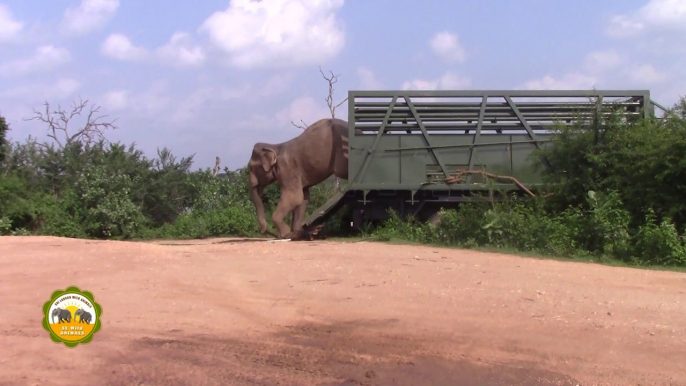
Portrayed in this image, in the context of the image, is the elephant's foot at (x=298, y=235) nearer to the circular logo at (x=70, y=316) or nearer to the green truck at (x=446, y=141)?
the green truck at (x=446, y=141)

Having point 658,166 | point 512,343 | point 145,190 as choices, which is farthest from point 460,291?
point 145,190

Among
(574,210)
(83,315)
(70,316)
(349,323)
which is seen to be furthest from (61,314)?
(574,210)

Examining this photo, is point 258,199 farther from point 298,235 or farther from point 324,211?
point 324,211

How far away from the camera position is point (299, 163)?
16.2 metres

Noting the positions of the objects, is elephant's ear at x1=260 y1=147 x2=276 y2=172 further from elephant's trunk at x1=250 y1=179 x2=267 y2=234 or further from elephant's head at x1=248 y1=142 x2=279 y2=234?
elephant's trunk at x1=250 y1=179 x2=267 y2=234

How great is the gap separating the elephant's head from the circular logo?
10855 mm

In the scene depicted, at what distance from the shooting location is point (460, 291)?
7734mm

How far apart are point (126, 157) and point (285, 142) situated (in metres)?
8.38

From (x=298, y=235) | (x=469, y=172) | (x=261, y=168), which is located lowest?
(x=298, y=235)

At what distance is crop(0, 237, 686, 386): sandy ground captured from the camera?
506 cm

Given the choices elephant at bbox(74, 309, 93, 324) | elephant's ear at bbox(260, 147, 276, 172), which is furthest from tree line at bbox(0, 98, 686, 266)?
elephant at bbox(74, 309, 93, 324)

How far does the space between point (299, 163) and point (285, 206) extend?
1114 mm

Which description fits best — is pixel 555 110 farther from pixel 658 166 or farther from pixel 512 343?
pixel 512 343

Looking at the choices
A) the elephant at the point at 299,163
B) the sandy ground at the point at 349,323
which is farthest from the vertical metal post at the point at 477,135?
the sandy ground at the point at 349,323
